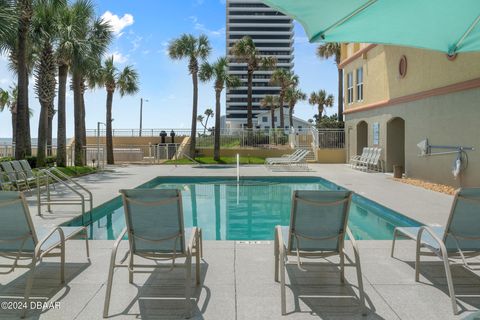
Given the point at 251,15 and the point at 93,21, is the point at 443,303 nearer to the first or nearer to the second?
the point at 93,21

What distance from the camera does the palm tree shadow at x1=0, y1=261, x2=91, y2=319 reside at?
12.3 feet

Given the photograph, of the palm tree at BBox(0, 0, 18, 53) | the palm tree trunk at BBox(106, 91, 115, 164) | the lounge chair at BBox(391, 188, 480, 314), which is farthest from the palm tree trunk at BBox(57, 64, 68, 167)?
the lounge chair at BBox(391, 188, 480, 314)

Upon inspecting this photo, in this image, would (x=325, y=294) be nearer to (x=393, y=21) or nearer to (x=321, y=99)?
(x=393, y=21)

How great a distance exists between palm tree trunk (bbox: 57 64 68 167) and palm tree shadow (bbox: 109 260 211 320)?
53.8ft

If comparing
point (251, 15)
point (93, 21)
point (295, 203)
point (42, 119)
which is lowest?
point (295, 203)

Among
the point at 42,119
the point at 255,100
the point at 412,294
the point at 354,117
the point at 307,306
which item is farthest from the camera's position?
the point at 255,100

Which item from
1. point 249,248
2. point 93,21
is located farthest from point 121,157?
point 249,248

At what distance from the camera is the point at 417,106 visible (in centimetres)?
1528

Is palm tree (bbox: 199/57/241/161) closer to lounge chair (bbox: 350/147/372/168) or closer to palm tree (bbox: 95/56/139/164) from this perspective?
palm tree (bbox: 95/56/139/164)

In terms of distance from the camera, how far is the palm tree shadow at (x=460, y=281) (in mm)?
3956

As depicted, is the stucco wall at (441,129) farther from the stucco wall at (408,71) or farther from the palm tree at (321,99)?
the palm tree at (321,99)

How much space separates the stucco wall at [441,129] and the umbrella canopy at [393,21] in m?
7.73

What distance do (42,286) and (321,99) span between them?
5458cm

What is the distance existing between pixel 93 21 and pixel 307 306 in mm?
23860
